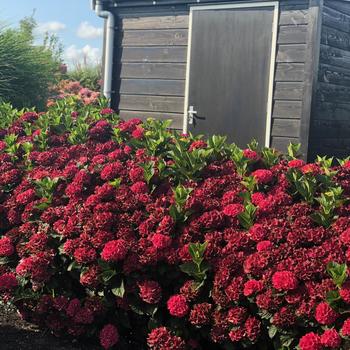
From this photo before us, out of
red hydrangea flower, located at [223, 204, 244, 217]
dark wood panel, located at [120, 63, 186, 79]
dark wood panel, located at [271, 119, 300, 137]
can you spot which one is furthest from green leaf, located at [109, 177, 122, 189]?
dark wood panel, located at [120, 63, 186, 79]

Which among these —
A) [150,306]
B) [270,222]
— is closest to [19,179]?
[150,306]

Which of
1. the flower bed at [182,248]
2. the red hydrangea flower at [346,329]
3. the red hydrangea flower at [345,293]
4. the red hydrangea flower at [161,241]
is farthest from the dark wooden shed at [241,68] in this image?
the red hydrangea flower at [346,329]

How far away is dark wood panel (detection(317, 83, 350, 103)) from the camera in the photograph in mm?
7160

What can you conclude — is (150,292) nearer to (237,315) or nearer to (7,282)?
(237,315)

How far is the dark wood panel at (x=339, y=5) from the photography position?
7.12 m

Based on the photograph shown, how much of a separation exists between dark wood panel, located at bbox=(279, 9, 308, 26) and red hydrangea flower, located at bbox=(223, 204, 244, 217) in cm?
436

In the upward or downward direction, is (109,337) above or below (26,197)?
below

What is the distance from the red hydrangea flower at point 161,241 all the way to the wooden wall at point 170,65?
429cm

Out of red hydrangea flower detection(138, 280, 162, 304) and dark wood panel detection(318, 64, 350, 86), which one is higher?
dark wood panel detection(318, 64, 350, 86)

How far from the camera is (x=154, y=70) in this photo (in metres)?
8.51

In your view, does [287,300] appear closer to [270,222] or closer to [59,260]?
[270,222]

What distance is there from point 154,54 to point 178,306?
5940 millimetres

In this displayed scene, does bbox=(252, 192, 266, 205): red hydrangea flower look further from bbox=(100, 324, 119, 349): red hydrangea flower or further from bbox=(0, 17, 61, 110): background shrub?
bbox=(0, 17, 61, 110): background shrub

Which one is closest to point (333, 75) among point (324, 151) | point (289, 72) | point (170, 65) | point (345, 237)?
point (289, 72)
